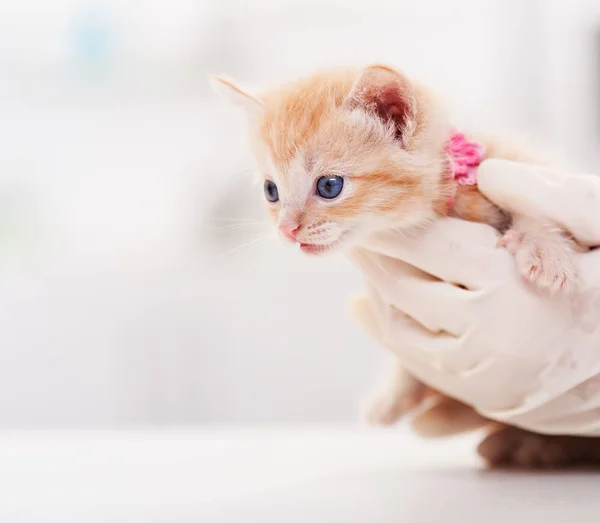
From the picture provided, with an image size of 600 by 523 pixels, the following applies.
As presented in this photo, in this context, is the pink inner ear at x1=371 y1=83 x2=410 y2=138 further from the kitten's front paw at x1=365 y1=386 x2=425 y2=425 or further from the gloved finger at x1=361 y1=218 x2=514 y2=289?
the kitten's front paw at x1=365 y1=386 x2=425 y2=425

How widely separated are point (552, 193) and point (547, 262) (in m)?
0.09

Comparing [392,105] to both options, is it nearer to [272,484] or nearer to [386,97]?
[386,97]

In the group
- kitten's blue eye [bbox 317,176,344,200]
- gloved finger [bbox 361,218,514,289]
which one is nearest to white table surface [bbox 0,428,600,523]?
gloved finger [bbox 361,218,514,289]

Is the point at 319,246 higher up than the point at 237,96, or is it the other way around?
the point at 237,96

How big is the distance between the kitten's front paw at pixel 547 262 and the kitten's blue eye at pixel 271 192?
34cm

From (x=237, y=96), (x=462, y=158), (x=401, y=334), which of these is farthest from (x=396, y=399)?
(x=237, y=96)

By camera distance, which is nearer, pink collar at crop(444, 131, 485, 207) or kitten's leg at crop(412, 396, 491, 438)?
pink collar at crop(444, 131, 485, 207)

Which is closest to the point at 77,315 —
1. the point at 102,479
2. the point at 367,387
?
the point at 367,387

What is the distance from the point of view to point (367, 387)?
2.58 meters

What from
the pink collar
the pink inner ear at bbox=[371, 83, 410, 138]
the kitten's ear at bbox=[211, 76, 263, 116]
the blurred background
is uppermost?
the pink inner ear at bbox=[371, 83, 410, 138]

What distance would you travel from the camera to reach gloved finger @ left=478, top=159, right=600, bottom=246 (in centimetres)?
103

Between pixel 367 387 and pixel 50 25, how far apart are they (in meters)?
1.66

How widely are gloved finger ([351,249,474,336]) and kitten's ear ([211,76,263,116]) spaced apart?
27cm

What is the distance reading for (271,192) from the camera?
46.2 inches
